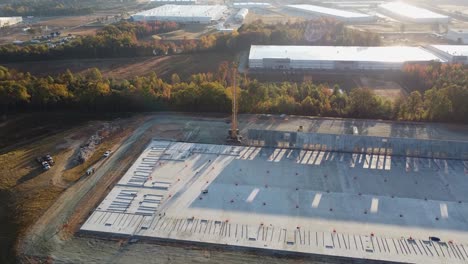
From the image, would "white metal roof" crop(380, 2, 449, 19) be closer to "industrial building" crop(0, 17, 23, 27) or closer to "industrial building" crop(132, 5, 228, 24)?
"industrial building" crop(132, 5, 228, 24)

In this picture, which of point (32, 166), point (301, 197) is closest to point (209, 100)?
point (301, 197)

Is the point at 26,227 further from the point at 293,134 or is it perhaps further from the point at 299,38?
the point at 299,38

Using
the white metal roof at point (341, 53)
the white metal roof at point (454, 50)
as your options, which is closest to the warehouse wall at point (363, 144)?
the white metal roof at point (341, 53)

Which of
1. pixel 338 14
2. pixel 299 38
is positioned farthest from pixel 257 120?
pixel 338 14

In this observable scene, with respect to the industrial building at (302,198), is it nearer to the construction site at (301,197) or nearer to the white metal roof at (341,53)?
the construction site at (301,197)

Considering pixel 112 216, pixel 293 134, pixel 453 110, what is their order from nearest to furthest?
pixel 112 216 < pixel 293 134 < pixel 453 110
